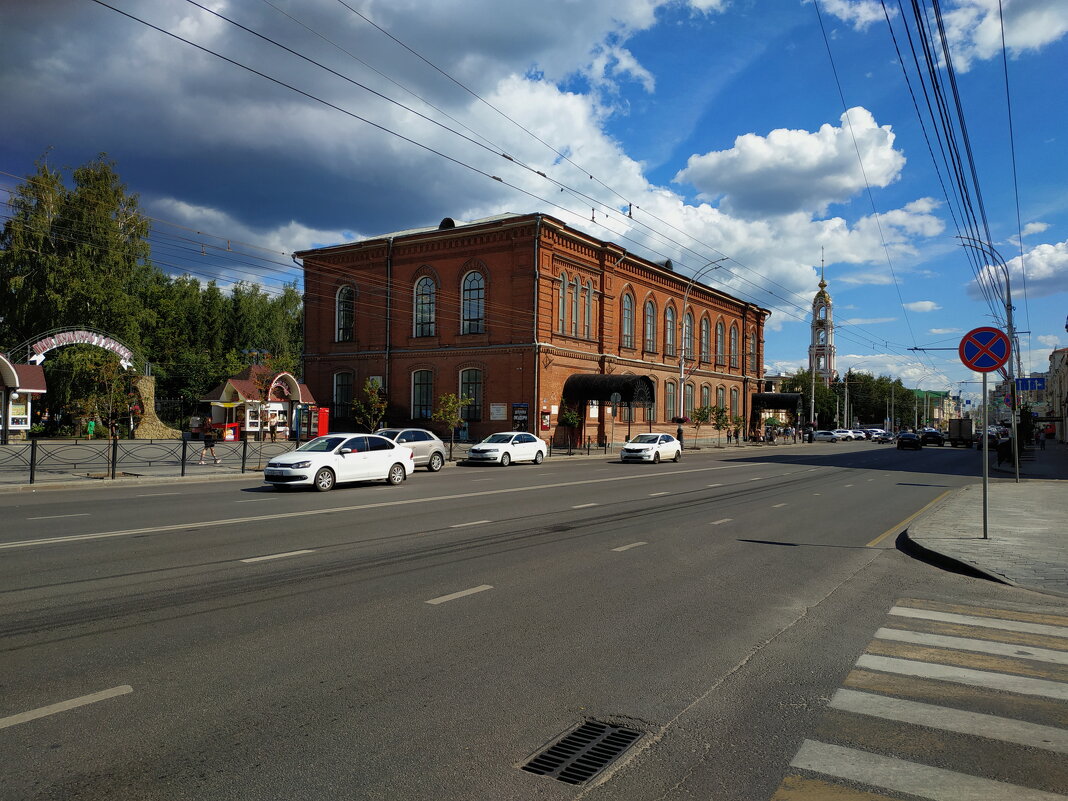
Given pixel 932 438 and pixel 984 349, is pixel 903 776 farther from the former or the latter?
pixel 932 438

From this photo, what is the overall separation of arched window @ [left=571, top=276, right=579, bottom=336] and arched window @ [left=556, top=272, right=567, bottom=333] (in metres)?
0.80

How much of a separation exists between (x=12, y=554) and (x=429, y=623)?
5.96m

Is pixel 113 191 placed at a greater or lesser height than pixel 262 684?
greater

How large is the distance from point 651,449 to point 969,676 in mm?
28432

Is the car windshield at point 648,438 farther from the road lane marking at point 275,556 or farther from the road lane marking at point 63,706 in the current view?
the road lane marking at point 63,706

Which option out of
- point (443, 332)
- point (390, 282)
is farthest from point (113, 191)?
point (443, 332)

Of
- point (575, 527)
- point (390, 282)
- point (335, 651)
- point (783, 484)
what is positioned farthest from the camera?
point (390, 282)

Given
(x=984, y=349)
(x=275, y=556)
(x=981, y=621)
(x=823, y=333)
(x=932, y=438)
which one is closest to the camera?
(x=981, y=621)

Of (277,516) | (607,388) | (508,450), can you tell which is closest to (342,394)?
(607,388)

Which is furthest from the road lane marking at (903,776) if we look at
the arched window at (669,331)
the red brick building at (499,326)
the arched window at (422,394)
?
the arched window at (669,331)

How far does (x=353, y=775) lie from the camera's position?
336 cm

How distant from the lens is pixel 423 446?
84.7ft

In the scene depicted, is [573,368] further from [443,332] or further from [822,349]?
[822,349]

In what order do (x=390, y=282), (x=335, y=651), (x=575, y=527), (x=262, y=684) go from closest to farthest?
(x=262, y=684) → (x=335, y=651) → (x=575, y=527) → (x=390, y=282)
